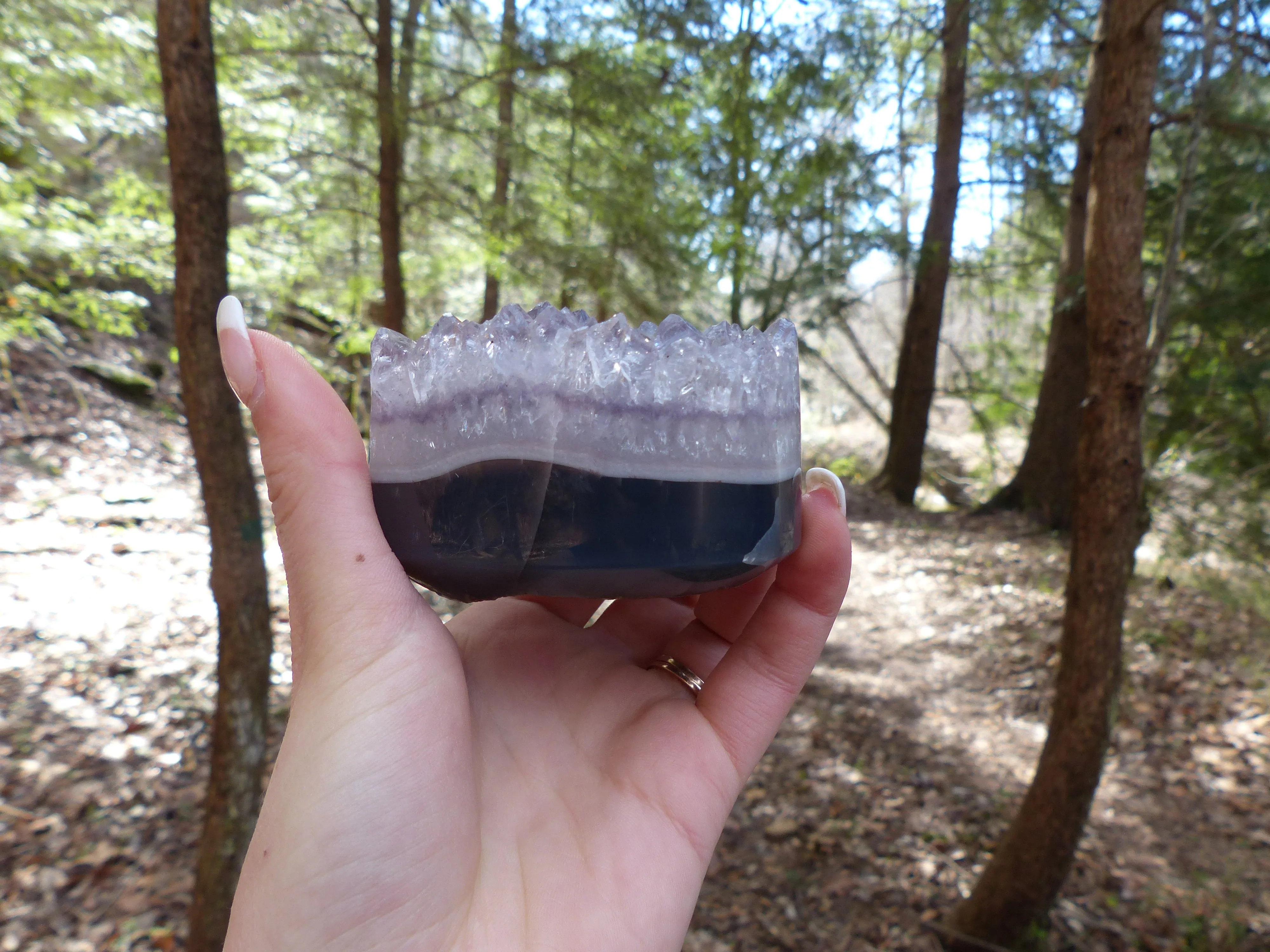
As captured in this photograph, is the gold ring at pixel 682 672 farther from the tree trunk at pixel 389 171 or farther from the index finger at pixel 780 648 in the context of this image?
the tree trunk at pixel 389 171

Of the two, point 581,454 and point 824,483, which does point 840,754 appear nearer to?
point 824,483

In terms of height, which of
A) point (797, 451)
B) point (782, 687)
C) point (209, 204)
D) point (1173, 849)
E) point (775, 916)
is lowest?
point (775, 916)

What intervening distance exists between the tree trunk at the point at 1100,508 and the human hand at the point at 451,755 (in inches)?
52.8

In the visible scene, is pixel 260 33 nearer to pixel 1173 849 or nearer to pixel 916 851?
pixel 916 851

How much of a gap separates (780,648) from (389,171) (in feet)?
12.6

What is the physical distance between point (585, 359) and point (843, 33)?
4.88m

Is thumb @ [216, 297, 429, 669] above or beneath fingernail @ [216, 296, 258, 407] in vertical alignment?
beneath

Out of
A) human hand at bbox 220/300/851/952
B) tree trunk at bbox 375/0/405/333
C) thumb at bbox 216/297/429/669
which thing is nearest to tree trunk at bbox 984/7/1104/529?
tree trunk at bbox 375/0/405/333

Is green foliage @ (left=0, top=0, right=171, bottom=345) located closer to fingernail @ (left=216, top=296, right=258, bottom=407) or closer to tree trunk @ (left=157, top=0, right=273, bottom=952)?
tree trunk @ (left=157, top=0, right=273, bottom=952)

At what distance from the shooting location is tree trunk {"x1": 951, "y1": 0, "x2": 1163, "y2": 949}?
221cm

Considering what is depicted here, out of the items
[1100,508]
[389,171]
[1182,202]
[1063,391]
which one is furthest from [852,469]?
[1182,202]

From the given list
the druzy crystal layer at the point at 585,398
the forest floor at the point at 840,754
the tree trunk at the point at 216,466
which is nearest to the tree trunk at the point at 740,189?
the forest floor at the point at 840,754

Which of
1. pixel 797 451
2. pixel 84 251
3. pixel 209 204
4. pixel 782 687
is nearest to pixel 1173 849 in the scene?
pixel 782 687

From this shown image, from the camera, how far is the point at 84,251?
3.69 m
